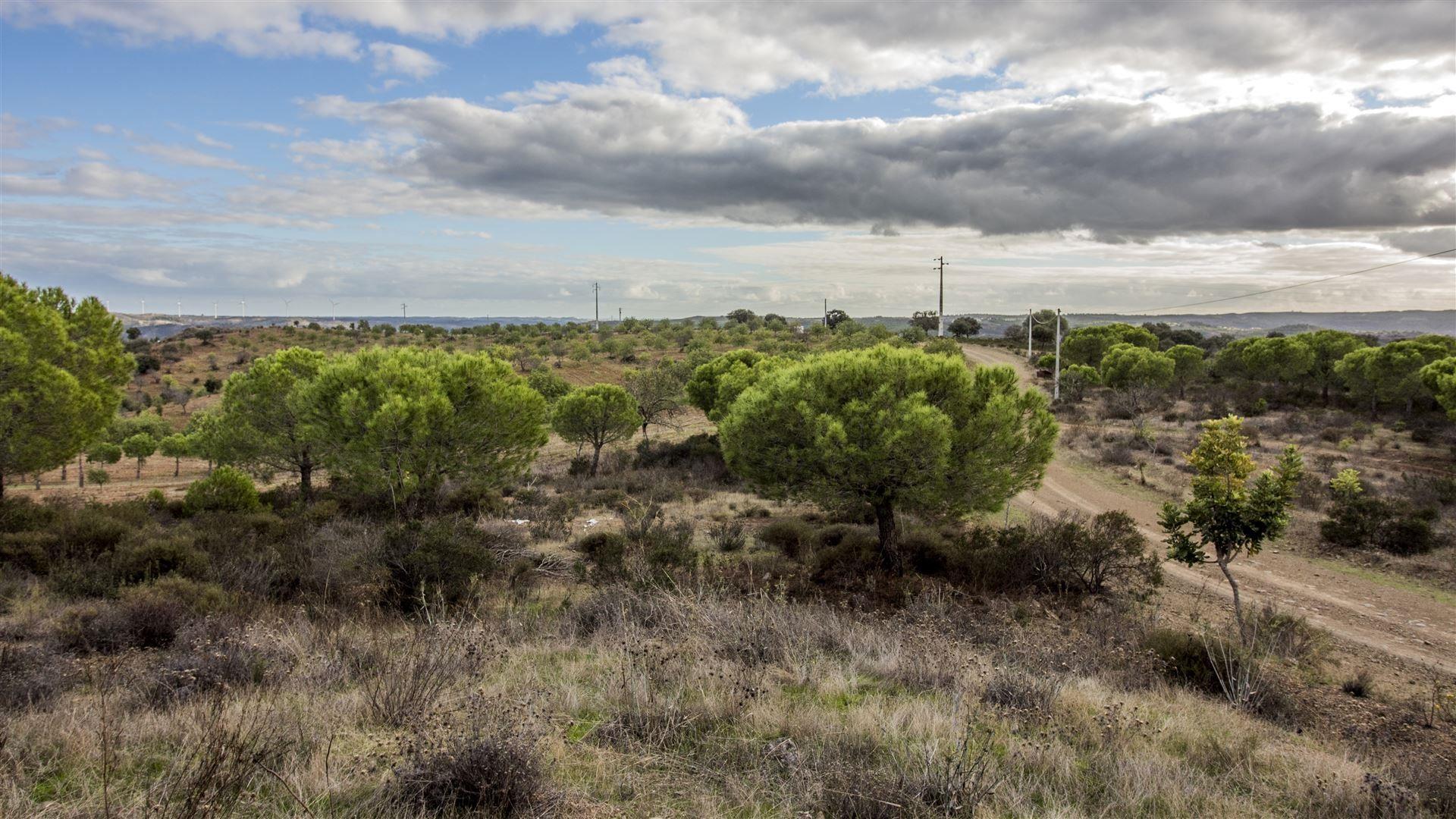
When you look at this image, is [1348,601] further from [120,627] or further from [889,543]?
[120,627]

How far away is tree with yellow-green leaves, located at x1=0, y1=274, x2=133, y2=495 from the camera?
14.2 meters

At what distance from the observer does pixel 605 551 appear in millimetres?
13570

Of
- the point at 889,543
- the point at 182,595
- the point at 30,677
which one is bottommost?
the point at 889,543

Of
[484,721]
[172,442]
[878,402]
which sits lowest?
[172,442]

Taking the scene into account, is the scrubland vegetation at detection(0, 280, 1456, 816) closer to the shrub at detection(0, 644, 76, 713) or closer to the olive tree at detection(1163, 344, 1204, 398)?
the shrub at detection(0, 644, 76, 713)

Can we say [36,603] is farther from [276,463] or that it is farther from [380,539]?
[276,463]

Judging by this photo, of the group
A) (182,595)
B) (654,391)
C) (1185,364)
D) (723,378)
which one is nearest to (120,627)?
(182,595)

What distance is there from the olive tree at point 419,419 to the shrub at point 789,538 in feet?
19.9

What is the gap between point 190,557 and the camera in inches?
444

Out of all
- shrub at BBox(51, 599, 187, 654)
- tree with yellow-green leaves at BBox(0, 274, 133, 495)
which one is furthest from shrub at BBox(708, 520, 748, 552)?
tree with yellow-green leaves at BBox(0, 274, 133, 495)

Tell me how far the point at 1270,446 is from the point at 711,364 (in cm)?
2142

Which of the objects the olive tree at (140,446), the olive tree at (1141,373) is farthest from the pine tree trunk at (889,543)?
the olive tree at (140,446)

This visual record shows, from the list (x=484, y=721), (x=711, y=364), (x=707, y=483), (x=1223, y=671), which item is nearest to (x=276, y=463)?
(x=707, y=483)

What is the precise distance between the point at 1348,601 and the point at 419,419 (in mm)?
18202
